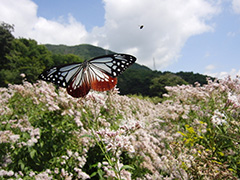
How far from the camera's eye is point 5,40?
35.1 metres

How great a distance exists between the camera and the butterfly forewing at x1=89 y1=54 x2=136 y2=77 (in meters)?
1.90

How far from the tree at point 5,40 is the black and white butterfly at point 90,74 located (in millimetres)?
40400

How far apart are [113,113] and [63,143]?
1688 millimetres

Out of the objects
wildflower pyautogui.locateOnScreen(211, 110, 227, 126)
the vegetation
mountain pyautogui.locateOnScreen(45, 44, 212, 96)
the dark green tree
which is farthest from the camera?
the dark green tree

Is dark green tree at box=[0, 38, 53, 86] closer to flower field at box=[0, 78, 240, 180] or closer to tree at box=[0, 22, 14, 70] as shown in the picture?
tree at box=[0, 22, 14, 70]

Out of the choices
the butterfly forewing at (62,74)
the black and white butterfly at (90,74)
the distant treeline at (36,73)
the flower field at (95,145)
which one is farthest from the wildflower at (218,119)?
the distant treeline at (36,73)

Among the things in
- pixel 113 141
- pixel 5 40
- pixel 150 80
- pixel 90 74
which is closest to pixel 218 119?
pixel 113 141

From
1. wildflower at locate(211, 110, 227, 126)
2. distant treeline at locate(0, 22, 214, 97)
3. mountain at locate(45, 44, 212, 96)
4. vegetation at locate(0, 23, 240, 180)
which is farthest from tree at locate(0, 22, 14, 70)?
wildflower at locate(211, 110, 227, 126)

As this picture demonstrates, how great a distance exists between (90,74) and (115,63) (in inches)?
12.7

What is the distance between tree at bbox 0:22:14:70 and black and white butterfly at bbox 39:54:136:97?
40400 millimetres

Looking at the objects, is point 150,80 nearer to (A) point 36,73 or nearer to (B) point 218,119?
(A) point 36,73

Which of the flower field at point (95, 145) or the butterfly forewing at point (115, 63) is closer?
the butterfly forewing at point (115, 63)

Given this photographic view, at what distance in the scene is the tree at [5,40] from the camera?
34.6m

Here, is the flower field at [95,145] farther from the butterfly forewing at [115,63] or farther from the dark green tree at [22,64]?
the dark green tree at [22,64]
